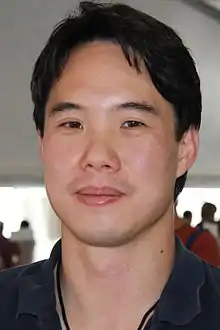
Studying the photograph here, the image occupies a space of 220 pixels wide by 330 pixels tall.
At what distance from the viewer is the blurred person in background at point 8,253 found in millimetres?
4237

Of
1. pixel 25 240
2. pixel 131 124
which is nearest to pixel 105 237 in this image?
pixel 131 124

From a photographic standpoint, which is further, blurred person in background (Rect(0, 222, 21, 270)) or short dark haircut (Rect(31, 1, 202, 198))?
blurred person in background (Rect(0, 222, 21, 270))

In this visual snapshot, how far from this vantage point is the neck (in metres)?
1.05

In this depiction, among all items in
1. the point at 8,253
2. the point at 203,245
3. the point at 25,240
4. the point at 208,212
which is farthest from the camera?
the point at 25,240

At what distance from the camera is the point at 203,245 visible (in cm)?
294

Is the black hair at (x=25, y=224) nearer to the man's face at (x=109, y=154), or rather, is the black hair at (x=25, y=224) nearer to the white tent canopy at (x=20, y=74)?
the white tent canopy at (x=20, y=74)

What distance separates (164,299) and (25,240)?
3840 mm

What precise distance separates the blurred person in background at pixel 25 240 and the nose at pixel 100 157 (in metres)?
3.61

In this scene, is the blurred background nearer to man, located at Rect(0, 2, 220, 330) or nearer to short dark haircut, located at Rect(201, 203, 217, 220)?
short dark haircut, located at Rect(201, 203, 217, 220)

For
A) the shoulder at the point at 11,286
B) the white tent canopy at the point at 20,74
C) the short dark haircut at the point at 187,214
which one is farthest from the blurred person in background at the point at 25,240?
the shoulder at the point at 11,286

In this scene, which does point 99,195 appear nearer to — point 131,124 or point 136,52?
point 131,124

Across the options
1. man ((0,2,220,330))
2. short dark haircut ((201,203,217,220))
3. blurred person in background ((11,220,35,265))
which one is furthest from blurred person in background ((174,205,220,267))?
man ((0,2,220,330))

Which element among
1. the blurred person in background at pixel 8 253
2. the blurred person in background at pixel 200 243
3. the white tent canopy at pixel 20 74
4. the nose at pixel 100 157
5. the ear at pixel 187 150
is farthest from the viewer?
the white tent canopy at pixel 20 74

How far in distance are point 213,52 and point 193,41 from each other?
0.58ft
